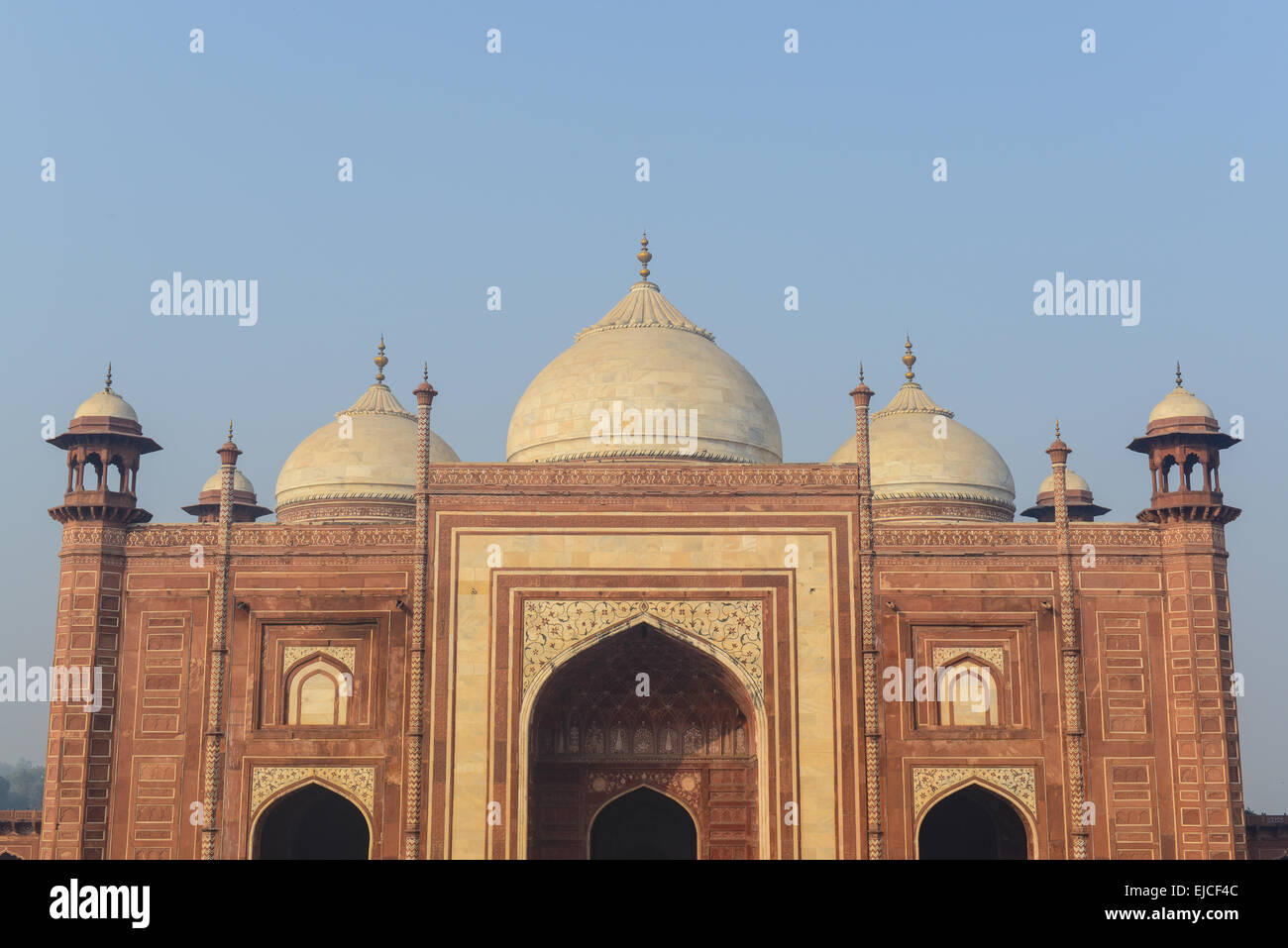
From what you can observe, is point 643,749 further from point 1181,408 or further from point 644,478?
point 1181,408

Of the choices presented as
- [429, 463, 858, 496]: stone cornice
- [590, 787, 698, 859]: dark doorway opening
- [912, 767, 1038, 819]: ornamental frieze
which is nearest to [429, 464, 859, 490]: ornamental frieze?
[429, 463, 858, 496]: stone cornice

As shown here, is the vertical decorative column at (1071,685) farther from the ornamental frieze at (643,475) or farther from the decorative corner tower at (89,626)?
the decorative corner tower at (89,626)

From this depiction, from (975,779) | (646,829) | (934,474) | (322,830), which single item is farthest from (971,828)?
(322,830)

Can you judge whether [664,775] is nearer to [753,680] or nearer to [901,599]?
[753,680]

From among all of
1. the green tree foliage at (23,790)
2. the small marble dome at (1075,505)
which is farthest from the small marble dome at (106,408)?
the green tree foliage at (23,790)
